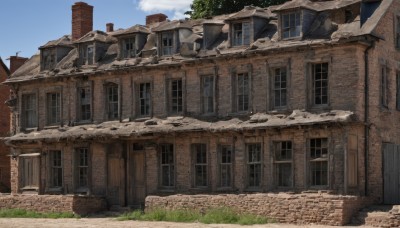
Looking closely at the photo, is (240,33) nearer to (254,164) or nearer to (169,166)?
(254,164)

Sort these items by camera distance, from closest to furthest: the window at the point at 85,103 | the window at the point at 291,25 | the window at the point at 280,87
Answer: the window at the point at 291,25 → the window at the point at 280,87 → the window at the point at 85,103

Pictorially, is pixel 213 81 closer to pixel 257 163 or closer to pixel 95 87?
pixel 257 163

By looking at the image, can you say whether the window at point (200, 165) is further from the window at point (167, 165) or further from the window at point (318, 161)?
the window at point (318, 161)

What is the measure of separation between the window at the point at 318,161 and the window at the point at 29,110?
16.4m

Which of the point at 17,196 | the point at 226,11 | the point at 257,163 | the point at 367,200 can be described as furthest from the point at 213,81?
the point at 226,11

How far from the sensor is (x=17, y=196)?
3766cm

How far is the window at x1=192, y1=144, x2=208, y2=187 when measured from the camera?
33.7 meters

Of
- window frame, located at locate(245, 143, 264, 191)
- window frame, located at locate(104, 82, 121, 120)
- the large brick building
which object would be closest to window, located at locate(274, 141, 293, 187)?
the large brick building

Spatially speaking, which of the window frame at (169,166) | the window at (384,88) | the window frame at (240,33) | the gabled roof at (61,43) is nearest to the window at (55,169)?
the gabled roof at (61,43)

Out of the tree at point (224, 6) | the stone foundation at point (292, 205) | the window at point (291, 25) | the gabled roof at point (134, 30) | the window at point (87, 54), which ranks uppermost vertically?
the tree at point (224, 6)

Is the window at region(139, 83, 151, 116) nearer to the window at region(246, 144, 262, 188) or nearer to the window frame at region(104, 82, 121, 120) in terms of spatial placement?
the window frame at region(104, 82, 121, 120)

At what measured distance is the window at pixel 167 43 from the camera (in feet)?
117

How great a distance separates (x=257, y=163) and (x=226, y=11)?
18.5 meters

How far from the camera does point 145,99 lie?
3619cm
